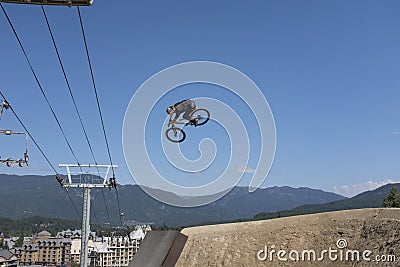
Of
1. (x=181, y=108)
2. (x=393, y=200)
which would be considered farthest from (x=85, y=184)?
(x=393, y=200)

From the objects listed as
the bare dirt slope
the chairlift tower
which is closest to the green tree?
the bare dirt slope

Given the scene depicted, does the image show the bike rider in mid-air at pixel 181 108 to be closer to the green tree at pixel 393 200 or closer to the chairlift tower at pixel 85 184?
the chairlift tower at pixel 85 184

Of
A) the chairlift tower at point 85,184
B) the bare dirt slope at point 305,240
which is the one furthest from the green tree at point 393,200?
the chairlift tower at point 85,184

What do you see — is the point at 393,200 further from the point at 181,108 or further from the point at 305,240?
the point at 181,108

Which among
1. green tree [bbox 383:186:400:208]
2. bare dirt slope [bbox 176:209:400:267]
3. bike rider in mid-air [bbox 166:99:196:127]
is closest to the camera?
bike rider in mid-air [bbox 166:99:196:127]

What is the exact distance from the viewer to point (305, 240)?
2770cm

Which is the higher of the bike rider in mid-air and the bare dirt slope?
the bike rider in mid-air

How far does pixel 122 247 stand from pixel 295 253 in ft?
157

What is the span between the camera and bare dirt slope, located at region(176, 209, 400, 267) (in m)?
24.5

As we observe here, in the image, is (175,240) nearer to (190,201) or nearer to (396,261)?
(190,201)

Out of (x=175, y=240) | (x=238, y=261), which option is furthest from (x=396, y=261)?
(x=175, y=240)

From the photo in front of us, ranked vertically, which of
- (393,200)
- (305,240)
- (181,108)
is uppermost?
(181,108)

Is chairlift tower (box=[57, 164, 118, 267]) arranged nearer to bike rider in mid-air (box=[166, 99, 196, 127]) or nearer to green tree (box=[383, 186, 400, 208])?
bike rider in mid-air (box=[166, 99, 196, 127])

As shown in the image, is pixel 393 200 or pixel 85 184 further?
pixel 393 200
